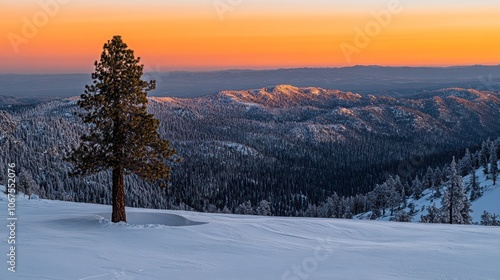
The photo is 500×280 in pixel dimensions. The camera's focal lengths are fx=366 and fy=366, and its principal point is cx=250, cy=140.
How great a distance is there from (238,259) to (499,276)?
783 cm

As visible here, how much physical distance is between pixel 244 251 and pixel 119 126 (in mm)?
9550

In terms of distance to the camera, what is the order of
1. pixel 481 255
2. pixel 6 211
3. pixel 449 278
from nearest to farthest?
pixel 449 278, pixel 481 255, pixel 6 211

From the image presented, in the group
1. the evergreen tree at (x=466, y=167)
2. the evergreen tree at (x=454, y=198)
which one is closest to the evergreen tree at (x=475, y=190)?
the evergreen tree at (x=466, y=167)

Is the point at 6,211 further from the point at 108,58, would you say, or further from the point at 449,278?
the point at 449,278

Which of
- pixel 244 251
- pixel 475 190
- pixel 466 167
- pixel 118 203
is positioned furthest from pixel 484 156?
pixel 244 251

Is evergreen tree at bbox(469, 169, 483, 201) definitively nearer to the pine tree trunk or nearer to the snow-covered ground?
the snow-covered ground

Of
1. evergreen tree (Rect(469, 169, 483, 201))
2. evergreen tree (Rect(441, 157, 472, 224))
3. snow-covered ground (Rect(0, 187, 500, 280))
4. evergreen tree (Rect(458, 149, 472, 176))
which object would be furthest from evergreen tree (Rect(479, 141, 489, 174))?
snow-covered ground (Rect(0, 187, 500, 280))

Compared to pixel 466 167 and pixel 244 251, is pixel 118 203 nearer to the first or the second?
pixel 244 251

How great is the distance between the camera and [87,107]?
1862 centimetres

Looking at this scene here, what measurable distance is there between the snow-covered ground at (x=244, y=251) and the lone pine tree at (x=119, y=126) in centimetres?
290

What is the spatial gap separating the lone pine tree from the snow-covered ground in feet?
9.52

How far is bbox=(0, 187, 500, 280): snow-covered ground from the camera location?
34.4 ft

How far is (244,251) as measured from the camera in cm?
1323

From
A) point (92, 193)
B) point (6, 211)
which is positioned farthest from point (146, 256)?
point (92, 193)
